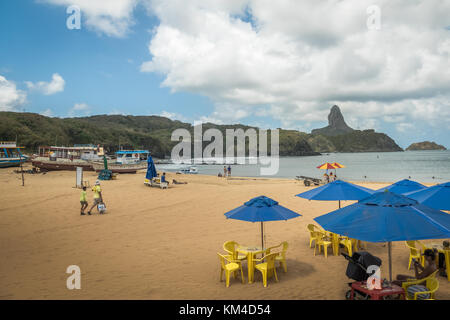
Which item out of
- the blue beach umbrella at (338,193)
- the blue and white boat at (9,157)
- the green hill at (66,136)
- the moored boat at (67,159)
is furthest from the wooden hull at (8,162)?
the blue beach umbrella at (338,193)

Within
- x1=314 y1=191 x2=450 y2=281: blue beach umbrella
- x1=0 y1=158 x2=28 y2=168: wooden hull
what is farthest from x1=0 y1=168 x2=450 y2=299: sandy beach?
x1=0 y1=158 x2=28 y2=168: wooden hull

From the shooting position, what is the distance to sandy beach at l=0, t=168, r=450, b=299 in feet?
19.8

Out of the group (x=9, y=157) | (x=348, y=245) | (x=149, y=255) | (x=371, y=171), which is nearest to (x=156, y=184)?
(x=149, y=255)

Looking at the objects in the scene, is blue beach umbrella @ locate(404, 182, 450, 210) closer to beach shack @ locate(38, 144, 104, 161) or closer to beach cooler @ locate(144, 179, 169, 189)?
beach cooler @ locate(144, 179, 169, 189)

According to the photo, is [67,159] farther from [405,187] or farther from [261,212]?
[405,187]

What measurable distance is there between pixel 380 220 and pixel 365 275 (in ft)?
5.03

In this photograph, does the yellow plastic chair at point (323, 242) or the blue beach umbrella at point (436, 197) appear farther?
the yellow plastic chair at point (323, 242)

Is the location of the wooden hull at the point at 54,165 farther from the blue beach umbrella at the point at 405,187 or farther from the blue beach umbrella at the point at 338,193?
the blue beach umbrella at the point at 405,187

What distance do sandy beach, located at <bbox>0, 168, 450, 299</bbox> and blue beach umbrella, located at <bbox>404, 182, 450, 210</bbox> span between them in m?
1.61

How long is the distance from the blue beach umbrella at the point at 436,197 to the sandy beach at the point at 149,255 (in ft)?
5.28

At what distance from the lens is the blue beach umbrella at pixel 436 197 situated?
6774 millimetres

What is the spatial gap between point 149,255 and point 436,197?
25.1 feet
